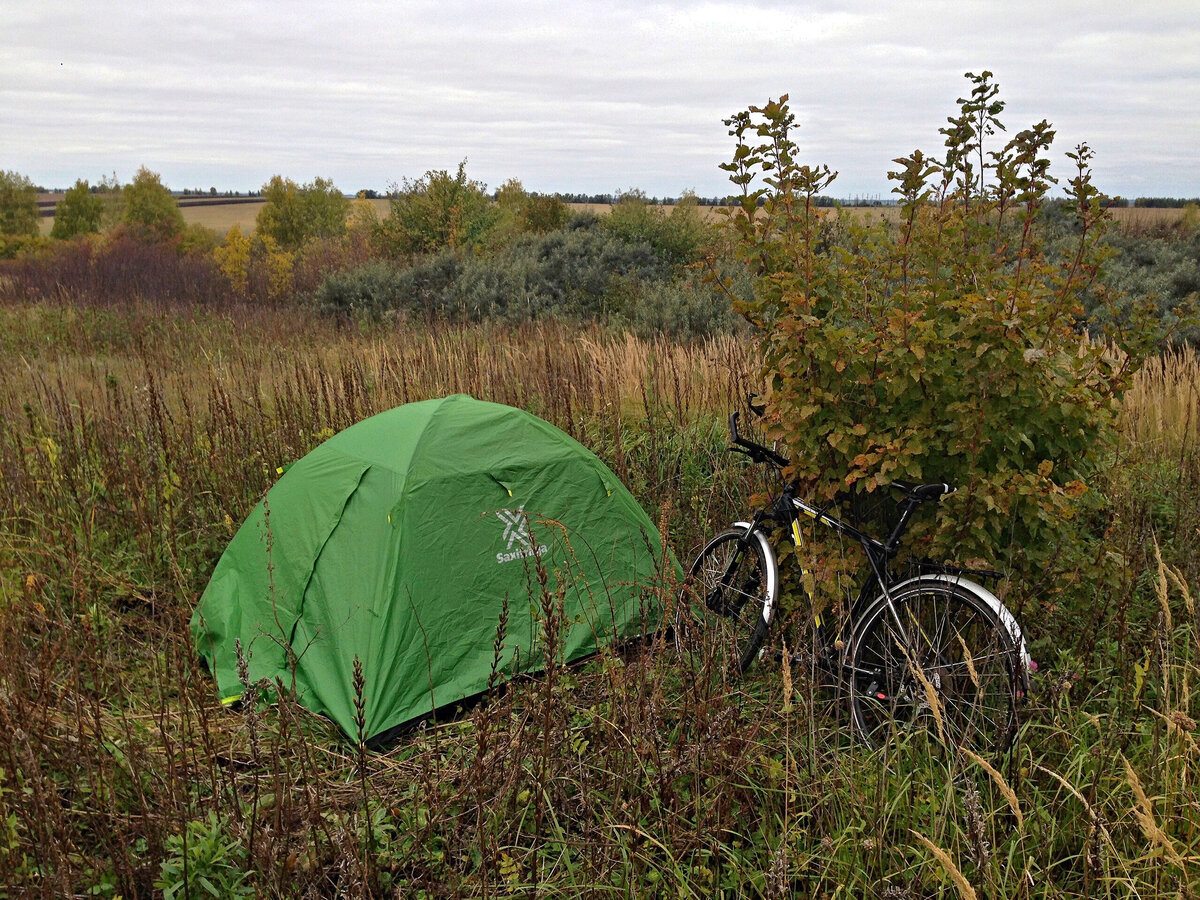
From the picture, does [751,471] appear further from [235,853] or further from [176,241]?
[176,241]

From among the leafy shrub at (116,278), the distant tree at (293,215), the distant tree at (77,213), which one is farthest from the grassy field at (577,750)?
the distant tree at (77,213)

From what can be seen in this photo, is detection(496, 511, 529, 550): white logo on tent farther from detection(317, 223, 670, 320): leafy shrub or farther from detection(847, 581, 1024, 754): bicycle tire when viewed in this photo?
detection(317, 223, 670, 320): leafy shrub

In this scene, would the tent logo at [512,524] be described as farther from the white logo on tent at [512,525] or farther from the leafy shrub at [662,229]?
the leafy shrub at [662,229]

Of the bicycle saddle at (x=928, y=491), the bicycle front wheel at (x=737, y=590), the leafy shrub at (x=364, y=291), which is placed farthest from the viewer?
the leafy shrub at (x=364, y=291)

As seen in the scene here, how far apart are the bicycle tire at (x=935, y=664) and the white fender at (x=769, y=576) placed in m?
0.41

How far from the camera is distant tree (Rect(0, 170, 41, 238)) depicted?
3678cm

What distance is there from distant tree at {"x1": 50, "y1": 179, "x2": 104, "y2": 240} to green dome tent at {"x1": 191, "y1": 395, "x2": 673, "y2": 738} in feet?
134

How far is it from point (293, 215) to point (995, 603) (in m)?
31.8

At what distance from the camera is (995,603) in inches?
120

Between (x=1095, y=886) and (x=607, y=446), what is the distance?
427cm

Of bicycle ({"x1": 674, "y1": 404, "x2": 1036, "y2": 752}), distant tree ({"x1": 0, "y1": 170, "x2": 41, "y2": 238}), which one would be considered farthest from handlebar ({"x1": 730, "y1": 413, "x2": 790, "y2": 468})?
distant tree ({"x1": 0, "y1": 170, "x2": 41, "y2": 238})

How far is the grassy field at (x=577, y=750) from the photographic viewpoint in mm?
2330

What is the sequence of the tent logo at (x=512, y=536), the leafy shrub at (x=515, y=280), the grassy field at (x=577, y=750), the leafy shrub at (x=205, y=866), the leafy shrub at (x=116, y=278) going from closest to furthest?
1. the grassy field at (x=577, y=750)
2. the leafy shrub at (x=205, y=866)
3. the tent logo at (x=512, y=536)
4. the leafy shrub at (x=515, y=280)
5. the leafy shrub at (x=116, y=278)

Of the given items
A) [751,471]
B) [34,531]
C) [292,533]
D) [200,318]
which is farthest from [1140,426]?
[200,318]
